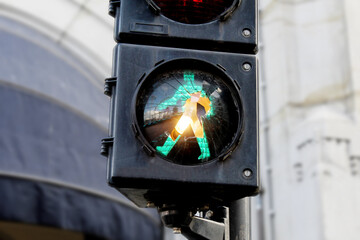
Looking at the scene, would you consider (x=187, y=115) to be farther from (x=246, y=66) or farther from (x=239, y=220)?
(x=239, y=220)

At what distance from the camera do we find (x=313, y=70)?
30.3 feet

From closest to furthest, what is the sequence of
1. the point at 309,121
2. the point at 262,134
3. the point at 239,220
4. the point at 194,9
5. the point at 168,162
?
1. the point at 168,162
2. the point at 194,9
3. the point at 239,220
4. the point at 309,121
5. the point at 262,134

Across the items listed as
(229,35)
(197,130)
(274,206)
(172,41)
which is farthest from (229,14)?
(274,206)

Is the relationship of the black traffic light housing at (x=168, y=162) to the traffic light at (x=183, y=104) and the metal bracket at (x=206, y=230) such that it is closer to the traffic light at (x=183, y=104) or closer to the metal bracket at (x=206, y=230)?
the traffic light at (x=183, y=104)

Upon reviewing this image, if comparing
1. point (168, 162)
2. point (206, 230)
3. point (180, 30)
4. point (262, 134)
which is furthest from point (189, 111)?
point (262, 134)

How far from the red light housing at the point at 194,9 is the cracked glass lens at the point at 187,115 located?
0.19 metres

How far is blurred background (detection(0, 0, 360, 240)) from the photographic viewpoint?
7.33 metres

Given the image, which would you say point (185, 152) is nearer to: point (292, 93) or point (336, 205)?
point (336, 205)

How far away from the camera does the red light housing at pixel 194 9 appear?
6.89 feet

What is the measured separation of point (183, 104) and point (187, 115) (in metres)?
0.04

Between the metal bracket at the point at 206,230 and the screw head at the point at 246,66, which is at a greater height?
the screw head at the point at 246,66

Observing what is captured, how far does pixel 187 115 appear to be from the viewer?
195 centimetres

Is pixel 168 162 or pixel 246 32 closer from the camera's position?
pixel 168 162

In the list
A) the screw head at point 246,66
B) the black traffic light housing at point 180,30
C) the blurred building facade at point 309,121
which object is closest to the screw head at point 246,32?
the black traffic light housing at point 180,30
